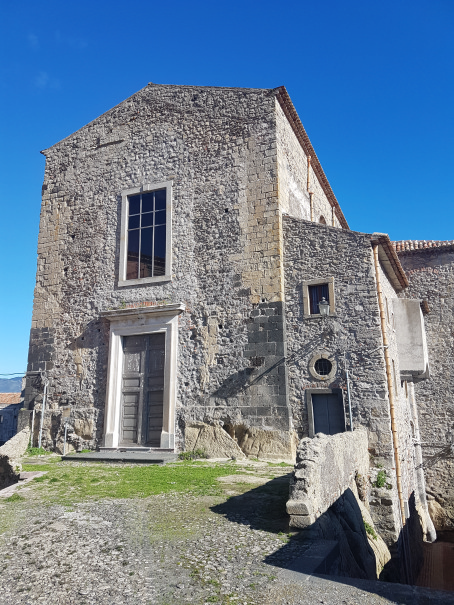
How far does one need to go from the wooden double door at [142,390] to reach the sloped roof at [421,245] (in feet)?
→ 34.1

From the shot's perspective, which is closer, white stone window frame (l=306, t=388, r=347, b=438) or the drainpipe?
the drainpipe

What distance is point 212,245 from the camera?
12.4 metres

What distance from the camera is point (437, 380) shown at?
1653 cm

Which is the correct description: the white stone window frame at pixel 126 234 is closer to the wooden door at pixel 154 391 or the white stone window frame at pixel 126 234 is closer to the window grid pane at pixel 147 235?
the window grid pane at pixel 147 235

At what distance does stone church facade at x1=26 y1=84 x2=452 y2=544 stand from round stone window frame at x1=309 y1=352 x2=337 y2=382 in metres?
0.03

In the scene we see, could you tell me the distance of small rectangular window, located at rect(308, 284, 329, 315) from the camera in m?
11.2

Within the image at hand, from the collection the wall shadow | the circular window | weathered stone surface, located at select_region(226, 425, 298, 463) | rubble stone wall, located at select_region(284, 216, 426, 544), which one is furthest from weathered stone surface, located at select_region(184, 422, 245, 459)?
the wall shadow

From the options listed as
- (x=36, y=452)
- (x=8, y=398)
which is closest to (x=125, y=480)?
(x=36, y=452)

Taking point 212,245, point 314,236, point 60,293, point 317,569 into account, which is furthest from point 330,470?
point 60,293

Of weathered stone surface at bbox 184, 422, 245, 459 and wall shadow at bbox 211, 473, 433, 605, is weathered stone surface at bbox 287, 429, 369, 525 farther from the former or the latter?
weathered stone surface at bbox 184, 422, 245, 459

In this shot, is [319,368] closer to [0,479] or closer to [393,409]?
[393,409]

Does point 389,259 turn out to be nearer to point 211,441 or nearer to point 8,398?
point 211,441

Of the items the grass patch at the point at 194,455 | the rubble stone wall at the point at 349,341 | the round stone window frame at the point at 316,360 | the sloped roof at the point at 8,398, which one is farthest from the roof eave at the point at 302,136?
the sloped roof at the point at 8,398

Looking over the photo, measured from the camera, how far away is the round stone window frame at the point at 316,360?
35.0 ft
